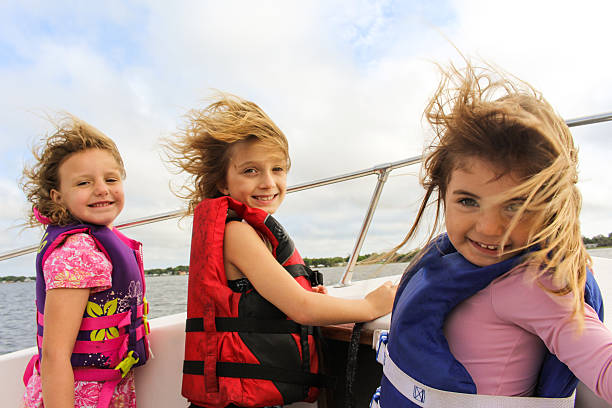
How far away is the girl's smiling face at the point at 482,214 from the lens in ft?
2.55

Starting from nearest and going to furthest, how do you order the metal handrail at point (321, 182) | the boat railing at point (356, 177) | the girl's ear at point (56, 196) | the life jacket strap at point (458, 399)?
the life jacket strap at point (458, 399), the girl's ear at point (56, 196), the metal handrail at point (321, 182), the boat railing at point (356, 177)

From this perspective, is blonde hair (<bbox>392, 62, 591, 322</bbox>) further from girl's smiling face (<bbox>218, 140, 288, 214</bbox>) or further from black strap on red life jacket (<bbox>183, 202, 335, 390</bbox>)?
girl's smiling face (<bbox>218, 140, 288, 214</bbox>)

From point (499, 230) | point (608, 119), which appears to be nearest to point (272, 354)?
point (499, 230)

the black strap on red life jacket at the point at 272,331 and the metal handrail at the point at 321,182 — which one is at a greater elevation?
the metal handrail at the point at 321,182

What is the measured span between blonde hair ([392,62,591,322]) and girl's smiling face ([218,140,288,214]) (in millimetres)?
743

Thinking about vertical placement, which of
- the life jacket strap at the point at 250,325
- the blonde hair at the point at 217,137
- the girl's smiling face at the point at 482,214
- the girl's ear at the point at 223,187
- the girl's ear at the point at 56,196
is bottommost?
the life jacket strap at the point at 250,325

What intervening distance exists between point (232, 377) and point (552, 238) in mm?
882

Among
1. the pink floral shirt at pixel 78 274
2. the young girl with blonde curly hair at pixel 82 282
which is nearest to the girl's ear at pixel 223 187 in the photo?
the young girl with blonde curly hair at pixel 82 282

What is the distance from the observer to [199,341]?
1.29 m

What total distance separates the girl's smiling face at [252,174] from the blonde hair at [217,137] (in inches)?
0.8

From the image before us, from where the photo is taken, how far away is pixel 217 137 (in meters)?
1.48

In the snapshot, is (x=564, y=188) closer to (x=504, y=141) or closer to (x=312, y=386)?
(x=504, y=141)

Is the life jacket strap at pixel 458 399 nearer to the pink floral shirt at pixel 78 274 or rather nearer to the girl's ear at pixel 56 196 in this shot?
the pink floral shirt at pixel 78 274

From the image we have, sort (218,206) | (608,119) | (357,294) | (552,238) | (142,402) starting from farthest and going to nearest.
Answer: (357,294) < (608,119) < (142,402) < (218,206) < (552,238)
